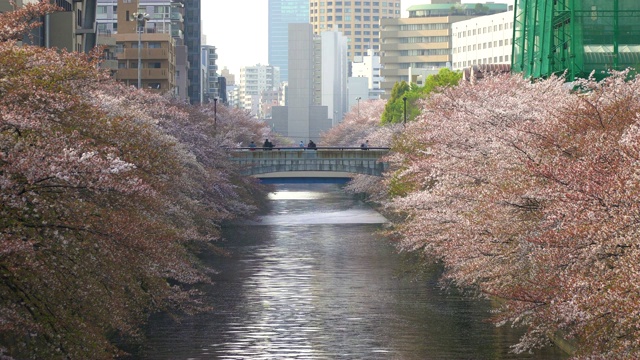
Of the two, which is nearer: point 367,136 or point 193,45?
point 367,136

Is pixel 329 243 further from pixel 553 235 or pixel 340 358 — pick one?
pixel 553 235

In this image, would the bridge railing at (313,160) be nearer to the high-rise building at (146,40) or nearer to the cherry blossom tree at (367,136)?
the cherry blossom tree at (367,136)

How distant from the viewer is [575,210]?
82.4ft

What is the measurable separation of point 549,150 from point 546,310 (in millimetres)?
9417

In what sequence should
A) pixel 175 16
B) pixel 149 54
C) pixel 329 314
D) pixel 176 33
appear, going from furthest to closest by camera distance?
pixel 176 33
pixel 175 16
pixel 149 54
pixel 329 314

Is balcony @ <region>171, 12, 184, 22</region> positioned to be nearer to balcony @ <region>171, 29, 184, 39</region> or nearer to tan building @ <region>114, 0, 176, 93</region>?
balcony @ <region>171, 29, 184, 39</region>

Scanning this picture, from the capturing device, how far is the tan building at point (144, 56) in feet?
447

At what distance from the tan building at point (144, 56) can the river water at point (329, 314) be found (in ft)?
227

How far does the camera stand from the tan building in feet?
447

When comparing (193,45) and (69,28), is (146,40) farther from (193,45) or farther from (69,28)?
(193,45)

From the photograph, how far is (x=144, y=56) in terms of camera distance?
13812 centimetres

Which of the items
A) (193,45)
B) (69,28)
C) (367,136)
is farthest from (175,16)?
(69,28)

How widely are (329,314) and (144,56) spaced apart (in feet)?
327

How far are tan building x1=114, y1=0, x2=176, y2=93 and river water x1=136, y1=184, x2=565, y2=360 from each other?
69243 mm
